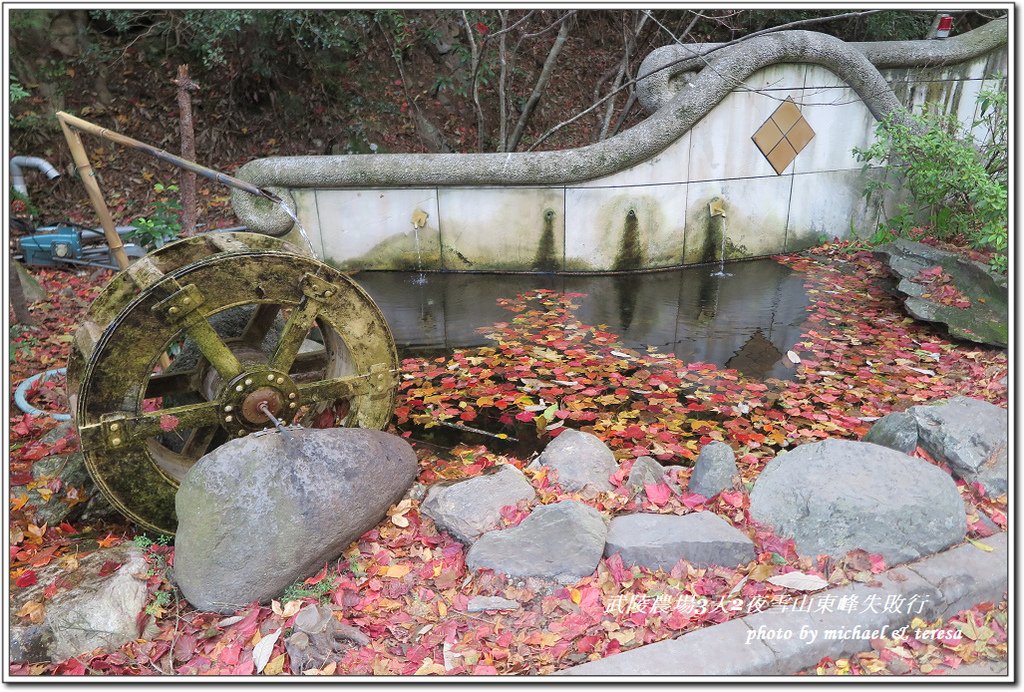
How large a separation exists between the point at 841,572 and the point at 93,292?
7671mm

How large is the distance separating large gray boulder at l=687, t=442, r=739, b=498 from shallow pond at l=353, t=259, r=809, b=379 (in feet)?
6.63

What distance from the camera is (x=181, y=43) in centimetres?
1062

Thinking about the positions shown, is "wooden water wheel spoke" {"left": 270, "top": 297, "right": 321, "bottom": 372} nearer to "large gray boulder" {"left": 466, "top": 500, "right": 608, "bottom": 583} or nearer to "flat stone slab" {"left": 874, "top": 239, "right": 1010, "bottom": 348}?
"large gray boulder" {"left": 466, "top": 500, "right": 608, "bottom": 583}

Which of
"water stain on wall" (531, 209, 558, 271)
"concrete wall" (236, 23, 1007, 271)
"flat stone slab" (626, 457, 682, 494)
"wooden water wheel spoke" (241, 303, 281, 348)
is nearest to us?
"flat stone slab" (626, 457, 682, 494)

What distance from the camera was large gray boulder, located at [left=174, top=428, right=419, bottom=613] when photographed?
324 centimetres

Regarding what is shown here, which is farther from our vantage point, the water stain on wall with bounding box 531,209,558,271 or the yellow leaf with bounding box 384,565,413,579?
the water stain on wall with bounding box 531,209,558,271

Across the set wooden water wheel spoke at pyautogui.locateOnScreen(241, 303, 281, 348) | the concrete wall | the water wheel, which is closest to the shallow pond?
the concrete wall

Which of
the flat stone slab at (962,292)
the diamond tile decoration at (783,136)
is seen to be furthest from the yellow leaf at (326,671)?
the diamond tile decoration at (783,136)

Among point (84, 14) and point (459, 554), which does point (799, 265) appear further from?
point (84, 14)

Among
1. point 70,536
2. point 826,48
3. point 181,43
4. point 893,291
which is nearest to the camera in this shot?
point 70,536

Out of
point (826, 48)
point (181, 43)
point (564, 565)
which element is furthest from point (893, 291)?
point (181, 43)

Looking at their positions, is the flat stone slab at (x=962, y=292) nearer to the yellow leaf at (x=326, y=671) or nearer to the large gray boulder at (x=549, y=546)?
the large gray boulder at (x=549, y=546)

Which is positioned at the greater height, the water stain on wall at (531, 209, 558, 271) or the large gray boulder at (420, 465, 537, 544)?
the water stain on wall at (531, 209, 558, 271)

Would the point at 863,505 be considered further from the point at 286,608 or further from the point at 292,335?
the point at 292,335
